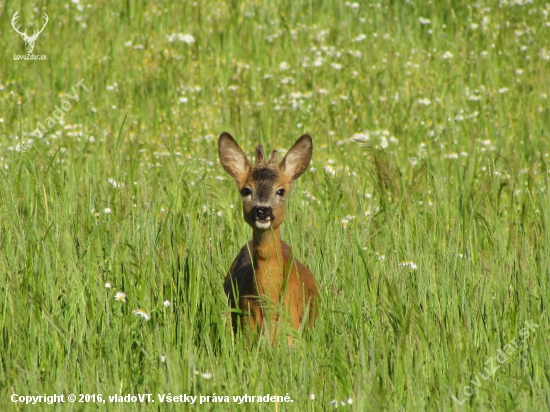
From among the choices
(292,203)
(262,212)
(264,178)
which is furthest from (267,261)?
(292,203)

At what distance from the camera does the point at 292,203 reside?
20.8 feet

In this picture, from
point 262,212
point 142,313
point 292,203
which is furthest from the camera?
point 292,203

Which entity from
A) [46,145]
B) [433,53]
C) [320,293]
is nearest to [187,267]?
[320,293]

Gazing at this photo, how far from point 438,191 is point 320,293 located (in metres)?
1.61

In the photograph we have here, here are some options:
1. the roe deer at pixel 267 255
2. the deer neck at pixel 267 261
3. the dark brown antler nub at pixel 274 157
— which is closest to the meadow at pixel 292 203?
the roe deer at pixel 267 255

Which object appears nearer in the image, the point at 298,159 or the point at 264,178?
the point at 264,178

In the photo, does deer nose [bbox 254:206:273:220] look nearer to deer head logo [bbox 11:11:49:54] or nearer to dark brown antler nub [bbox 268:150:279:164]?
dark brown antler nub [bbox 268:150:279:164]

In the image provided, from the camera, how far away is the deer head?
5.04 metres

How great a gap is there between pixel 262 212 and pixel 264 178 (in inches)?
11.5

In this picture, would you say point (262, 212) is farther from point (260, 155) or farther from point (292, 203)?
point (292, 203)

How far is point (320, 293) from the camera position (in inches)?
195

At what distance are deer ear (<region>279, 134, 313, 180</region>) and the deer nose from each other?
1.65 ft

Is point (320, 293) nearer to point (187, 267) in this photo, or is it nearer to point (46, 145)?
point (187, 267)

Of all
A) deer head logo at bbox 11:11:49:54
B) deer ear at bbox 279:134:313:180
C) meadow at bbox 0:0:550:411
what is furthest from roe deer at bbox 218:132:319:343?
deer head logo at bbox 11:11:49:54
